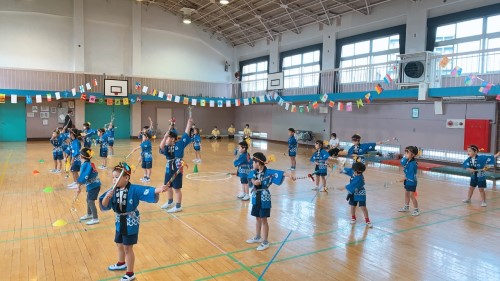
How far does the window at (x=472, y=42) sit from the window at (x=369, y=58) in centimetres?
240

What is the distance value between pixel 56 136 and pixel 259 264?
981cm

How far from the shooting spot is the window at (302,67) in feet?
80.5

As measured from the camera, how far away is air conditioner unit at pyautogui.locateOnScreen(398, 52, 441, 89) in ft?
51.7

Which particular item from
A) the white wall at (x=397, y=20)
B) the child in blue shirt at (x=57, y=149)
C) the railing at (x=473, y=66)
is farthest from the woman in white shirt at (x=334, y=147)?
the child in blue shirt at (x=57, y=149)

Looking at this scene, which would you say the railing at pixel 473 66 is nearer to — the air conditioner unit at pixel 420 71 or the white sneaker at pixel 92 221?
the air conditioner unit at pixel 420 71

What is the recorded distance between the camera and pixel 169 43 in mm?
29141

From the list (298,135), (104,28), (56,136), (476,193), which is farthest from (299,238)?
(104,28)

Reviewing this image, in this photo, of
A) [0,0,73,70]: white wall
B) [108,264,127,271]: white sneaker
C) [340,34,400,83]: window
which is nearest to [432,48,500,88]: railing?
[340,34,400,83]: window

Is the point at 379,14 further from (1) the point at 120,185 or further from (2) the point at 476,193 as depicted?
(1) the point at 120,185

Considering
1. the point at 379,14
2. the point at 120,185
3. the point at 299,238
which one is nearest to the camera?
the point at 120,185

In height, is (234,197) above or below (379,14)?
below

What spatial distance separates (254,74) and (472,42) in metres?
17.1

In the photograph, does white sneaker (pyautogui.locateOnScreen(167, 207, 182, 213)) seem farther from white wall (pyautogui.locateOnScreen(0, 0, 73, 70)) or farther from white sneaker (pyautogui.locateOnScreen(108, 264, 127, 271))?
white wall (pyautogui.locateOnScreen(0, 0, 73, 70))

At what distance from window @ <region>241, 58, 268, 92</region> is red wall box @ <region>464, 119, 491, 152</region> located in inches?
581
